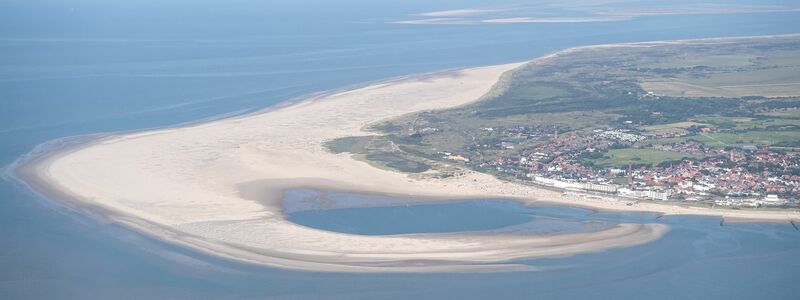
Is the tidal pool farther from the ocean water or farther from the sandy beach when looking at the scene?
the ocean water

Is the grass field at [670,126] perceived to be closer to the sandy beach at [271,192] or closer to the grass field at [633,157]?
the grass field at [633,157]

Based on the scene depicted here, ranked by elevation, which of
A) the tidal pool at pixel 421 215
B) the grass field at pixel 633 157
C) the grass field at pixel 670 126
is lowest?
the tidal pool at pixel 421 215

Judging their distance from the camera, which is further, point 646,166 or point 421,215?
point 646,166

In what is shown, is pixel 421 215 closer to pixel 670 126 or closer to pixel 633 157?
pixel 633 157

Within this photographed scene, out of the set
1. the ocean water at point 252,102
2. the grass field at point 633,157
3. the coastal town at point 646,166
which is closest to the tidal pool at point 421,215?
the ocean water at point 252,102

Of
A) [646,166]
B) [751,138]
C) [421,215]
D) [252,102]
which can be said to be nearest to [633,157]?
[646,166]

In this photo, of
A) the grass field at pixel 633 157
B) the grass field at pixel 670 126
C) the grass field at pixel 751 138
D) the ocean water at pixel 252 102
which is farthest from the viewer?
the grass field at pixel 670 126

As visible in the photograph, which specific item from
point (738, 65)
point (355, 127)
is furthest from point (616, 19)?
point (355, 127)
